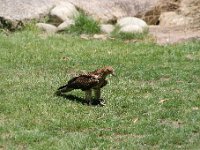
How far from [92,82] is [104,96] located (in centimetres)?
72

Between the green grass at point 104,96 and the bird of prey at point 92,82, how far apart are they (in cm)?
21

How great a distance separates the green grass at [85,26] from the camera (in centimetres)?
1431

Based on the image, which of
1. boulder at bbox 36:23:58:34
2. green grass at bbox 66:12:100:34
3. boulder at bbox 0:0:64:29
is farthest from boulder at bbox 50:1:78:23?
green grass at bbox 66:12:100:34

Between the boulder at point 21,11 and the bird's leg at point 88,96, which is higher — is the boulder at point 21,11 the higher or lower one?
the higher one

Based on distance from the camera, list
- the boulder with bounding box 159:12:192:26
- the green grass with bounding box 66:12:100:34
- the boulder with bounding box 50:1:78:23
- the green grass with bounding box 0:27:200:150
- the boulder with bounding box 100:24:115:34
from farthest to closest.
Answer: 1. the boulder with bounding box 159:12:192:26
2. the boulder with bounding box 50:1:78:23
3. the boulder with bounding box 100:24:115:34
4. the green grass with bounding box 66:12:100:34
5. the green grass with bounding box 0:27:200:150

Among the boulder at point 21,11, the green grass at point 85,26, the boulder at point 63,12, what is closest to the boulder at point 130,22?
the green grass at point 85,26

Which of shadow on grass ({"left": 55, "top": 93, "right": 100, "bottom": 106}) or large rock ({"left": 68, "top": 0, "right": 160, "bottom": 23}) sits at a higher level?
large rock ({"left": 68, "top": 0, "right": 160, "bottom": 23})

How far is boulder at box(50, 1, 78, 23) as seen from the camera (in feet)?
49.1

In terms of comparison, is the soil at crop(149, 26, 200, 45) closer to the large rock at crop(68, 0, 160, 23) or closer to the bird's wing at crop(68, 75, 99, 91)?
the large rock at crop(68, 0, 160, 23)

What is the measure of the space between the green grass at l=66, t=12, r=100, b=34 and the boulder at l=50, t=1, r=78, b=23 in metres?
0.64

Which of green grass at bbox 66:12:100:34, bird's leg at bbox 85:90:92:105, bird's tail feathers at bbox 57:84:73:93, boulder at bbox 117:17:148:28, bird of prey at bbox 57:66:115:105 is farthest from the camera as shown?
boulder at bbox 117:17:148:28

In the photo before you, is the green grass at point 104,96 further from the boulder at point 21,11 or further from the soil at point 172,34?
the boulder at point 21,11

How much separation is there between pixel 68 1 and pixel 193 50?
183 inches

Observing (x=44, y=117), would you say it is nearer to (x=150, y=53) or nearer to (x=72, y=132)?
(x=72, y=132)
